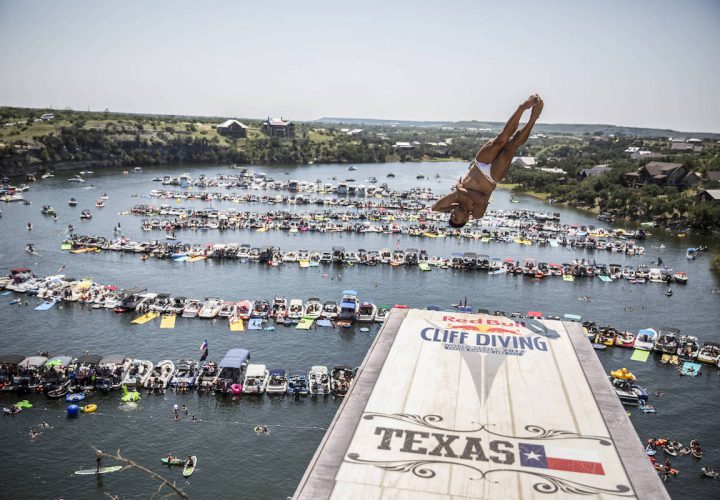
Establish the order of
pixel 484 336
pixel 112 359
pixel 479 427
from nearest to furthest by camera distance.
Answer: pixel 479 427 → pixel 484 336 → pixel 112 359

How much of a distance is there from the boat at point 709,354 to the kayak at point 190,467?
30064 millimetres

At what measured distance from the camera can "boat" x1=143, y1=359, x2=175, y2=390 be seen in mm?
29188

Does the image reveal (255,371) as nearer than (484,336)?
No

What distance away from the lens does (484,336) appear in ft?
74.7

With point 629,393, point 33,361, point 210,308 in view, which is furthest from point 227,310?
point 629,393

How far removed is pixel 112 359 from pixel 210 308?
396 inches

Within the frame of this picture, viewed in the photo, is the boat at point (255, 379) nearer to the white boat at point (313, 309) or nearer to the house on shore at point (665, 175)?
the white boat at point (313, 309)

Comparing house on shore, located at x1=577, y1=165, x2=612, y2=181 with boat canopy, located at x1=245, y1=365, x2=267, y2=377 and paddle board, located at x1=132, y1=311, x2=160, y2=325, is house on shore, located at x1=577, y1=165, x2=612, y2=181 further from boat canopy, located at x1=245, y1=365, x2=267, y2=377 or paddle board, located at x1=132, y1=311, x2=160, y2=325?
boat canopy, located at x1=245, y1=365, x2=267, y2=377

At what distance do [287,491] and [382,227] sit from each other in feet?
164

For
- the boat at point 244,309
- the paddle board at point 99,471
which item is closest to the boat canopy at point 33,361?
the paddle board at point 99,471

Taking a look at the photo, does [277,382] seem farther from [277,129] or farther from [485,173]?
[277,129]

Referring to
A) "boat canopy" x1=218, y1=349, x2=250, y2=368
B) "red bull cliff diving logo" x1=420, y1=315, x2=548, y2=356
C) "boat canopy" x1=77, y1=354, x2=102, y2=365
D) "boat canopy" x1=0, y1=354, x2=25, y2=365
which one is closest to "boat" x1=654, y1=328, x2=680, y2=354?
"red bull cliff diving logo" x1=420, y1=315, x2=548, y2=356

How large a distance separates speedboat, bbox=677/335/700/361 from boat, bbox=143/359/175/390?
30.4m

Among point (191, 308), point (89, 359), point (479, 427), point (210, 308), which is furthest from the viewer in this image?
point (191, 308)
